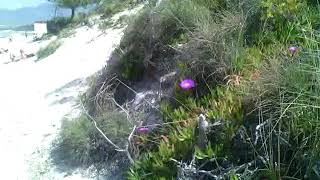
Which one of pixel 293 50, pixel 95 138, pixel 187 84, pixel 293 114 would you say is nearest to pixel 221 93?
pixel 187 84

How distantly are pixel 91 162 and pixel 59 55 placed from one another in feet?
34.0

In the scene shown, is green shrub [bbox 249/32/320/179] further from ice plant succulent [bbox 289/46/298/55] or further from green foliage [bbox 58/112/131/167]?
green foliage [bbox 58/112/131/167]

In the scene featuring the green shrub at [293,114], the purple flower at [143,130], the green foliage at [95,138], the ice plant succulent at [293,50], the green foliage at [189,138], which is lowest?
the green foliage at [95,138]

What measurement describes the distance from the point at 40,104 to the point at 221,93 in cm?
595

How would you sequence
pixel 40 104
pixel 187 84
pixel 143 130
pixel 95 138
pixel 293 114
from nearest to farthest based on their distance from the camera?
1. pixel 293 114
2. pixel 187 84
3. pixel 143 130
4. pixel 95 138
5. pixel 40 104

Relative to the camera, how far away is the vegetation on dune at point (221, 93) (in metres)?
3.90

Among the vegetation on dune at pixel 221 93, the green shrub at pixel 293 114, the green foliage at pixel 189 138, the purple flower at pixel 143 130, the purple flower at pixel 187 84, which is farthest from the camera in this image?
the purple flower at pixel 143 130

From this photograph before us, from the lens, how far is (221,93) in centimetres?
473

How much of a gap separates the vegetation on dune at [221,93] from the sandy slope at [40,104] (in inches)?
25.3

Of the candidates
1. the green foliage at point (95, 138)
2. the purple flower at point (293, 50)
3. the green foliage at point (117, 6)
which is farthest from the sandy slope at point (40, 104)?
the purple flower at point (293, 50)

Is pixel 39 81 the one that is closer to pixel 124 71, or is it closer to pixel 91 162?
pixel 124 71

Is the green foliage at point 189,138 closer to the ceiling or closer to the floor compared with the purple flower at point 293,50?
closer to the floor

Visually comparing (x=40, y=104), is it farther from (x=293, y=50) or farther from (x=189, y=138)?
(x=293, y=50)

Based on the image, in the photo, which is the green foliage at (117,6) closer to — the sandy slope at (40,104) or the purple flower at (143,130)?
the sandy slope at (40,104)
